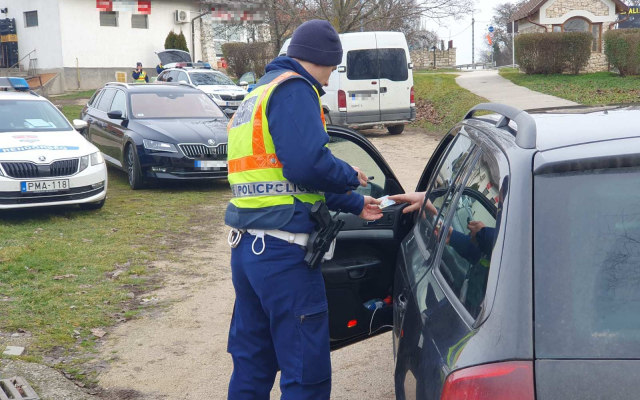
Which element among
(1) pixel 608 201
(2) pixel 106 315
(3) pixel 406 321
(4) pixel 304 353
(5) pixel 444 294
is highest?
(1) pixel 608 201

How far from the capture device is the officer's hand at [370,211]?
327 cm

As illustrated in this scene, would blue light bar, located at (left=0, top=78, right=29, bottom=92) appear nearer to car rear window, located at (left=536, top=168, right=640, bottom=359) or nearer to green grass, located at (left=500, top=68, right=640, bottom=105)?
car rear window, located at (left=536, top=168, right=640, bottom=359)

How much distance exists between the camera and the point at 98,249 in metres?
7.41

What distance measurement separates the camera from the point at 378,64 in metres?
17.1

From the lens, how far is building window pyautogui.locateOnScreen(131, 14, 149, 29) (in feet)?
119

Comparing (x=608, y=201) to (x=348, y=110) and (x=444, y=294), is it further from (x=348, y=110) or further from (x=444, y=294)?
(x=348, y=110)

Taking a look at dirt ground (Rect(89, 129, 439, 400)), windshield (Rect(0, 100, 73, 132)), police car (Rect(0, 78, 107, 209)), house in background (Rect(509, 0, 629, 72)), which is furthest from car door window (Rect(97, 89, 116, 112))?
house in background (Rect(509, 0, 629, 72))

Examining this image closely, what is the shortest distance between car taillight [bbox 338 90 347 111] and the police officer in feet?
45.8

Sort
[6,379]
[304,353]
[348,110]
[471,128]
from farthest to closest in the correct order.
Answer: [348,110] < [6,379] < [471,128] < [304,353]

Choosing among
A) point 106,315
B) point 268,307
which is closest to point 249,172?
point 268,307

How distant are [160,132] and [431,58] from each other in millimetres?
40619

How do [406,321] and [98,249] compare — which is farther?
[98,249]

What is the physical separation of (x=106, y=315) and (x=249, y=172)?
309 cm

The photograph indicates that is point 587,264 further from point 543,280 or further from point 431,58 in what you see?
point 431,58
